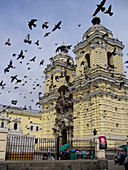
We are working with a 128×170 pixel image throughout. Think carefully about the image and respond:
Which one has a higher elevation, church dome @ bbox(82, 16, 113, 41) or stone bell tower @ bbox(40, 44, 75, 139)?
church dome @ bbox(82, 16, 113, 41)

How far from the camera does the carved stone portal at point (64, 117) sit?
2342 centimetres

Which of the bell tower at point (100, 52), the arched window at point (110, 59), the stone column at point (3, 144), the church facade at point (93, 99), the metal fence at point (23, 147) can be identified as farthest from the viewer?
the arched window at point (110, 59)

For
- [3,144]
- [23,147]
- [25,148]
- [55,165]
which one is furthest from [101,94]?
[3,144]

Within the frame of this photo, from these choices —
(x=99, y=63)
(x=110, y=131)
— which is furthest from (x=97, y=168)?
(x=99, y=63)

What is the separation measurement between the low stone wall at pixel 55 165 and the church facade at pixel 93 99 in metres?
8.19

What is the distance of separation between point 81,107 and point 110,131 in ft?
15.9

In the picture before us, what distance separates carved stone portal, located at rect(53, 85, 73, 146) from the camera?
23.4 metres

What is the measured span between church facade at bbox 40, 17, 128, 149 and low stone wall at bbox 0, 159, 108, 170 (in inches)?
Answer: 323

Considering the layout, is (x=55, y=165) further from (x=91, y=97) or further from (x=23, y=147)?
(x=91, y=97)

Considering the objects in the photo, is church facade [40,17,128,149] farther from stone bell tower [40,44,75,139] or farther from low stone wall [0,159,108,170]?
low stone wall [0,159,108,170]

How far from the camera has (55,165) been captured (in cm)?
716

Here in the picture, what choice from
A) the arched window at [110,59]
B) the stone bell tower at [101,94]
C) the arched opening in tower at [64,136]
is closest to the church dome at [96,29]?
the stone bell tower at [101,94]

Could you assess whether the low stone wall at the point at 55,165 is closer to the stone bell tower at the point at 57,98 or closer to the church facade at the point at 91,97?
the church facade at the point at 91,97

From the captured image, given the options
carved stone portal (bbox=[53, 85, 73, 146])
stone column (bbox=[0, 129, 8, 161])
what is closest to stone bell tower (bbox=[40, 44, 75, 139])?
carved stone portal (bbox=[53, 85, 73, 146])
